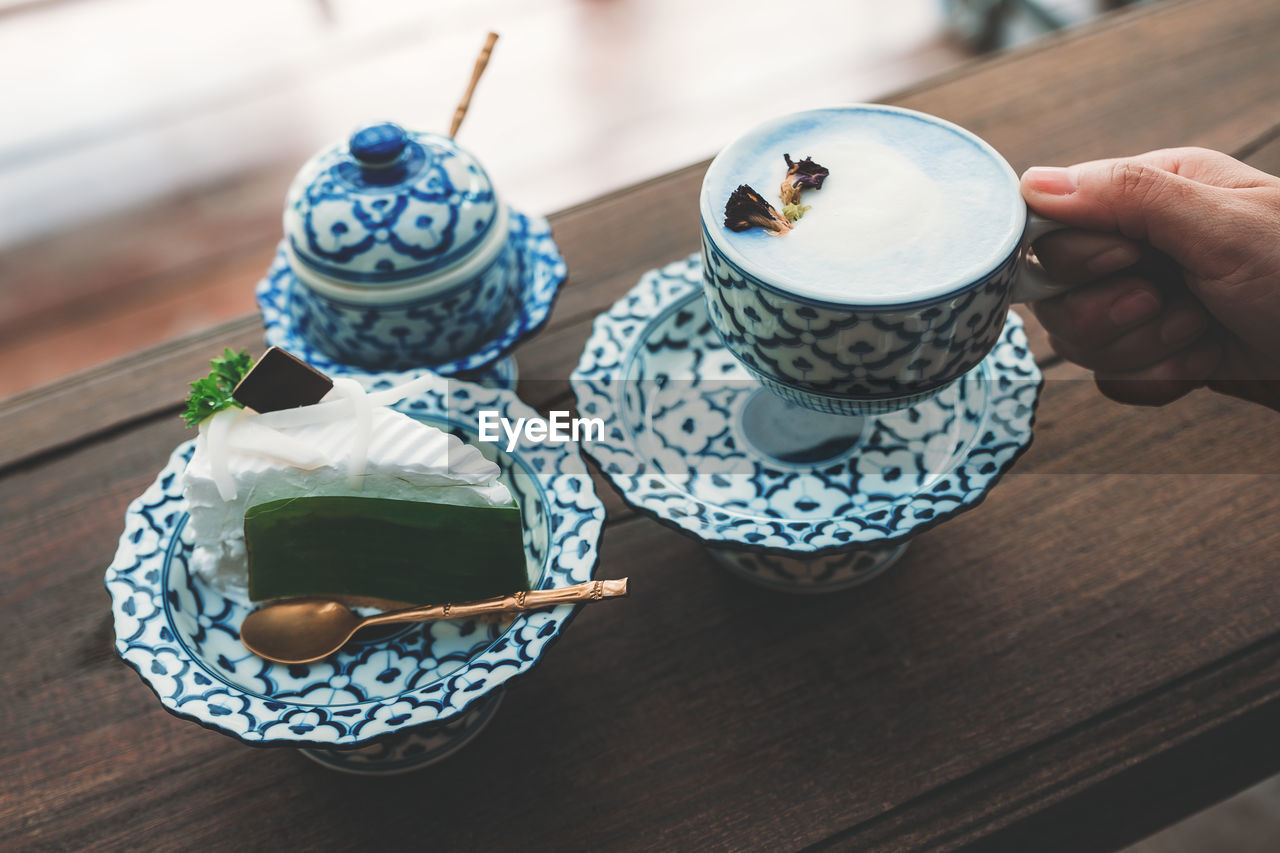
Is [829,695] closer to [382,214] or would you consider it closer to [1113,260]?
[1113,260]

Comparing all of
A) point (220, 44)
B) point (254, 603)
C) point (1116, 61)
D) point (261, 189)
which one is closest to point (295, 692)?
point (254, 603)

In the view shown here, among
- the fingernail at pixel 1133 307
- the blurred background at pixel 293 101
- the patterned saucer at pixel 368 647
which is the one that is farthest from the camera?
the blurred background at pixel 293 101

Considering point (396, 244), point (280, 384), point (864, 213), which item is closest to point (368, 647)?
point (280, 384)

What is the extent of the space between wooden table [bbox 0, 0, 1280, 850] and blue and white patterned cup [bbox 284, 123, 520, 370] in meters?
0.19

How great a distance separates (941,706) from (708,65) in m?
1.65

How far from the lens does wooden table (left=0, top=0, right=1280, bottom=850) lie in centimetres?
55

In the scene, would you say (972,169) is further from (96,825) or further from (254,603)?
(96,825)

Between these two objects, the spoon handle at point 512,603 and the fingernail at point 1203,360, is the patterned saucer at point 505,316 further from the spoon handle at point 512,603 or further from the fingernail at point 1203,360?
the fingernail at point 1203,360

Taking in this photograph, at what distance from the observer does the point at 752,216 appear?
0.51m

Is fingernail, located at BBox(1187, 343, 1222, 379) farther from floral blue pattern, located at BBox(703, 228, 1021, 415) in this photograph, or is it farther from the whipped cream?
the whipped cream

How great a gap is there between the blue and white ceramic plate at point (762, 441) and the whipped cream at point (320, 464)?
A: 0.09 m

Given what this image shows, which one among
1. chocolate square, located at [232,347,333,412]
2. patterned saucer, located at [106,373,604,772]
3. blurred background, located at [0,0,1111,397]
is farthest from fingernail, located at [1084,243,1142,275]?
blurred background, located at [0,0,1111,397]

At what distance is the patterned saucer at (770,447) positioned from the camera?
0.54 metres

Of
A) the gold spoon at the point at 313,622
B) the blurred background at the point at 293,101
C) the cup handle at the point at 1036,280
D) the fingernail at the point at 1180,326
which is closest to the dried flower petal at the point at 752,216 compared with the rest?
the cup handle at the point at 1036,280
